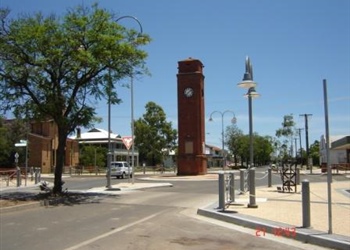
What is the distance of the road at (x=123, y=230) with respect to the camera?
32.6 ft

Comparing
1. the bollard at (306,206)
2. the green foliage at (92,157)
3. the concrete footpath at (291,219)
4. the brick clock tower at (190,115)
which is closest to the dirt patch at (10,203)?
the concrete footpath at (291,219)

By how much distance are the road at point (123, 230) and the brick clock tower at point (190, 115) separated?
30111mm

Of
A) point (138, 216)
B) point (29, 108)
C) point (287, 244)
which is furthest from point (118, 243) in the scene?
point (29, 108)

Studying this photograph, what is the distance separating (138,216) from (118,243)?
15.6 ft

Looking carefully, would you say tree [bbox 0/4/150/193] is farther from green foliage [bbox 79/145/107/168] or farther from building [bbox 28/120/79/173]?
green foliage [bbox 79/145/107/168]

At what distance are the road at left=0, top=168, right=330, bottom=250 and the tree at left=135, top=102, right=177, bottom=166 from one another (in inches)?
2572

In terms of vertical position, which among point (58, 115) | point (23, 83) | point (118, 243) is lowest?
point (118, 243)

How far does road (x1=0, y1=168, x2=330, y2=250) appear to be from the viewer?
9.95 m

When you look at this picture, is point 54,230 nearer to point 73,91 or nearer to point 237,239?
point 237,239

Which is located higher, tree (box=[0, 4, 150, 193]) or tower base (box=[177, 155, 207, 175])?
tree (box=[0, 4, 150, 193])

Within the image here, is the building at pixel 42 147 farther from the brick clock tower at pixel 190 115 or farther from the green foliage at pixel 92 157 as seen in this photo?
the brick clock tower at pixel 190 115

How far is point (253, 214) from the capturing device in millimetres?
13992

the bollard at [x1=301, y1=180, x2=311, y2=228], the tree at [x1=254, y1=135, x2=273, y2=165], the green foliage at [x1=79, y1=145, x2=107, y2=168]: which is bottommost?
the bollard at [x1=301, y1=180, x2=311, y2=228]

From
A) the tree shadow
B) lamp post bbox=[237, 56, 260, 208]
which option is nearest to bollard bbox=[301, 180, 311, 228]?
lamp post bbox=[237, 56, 260, 208]
